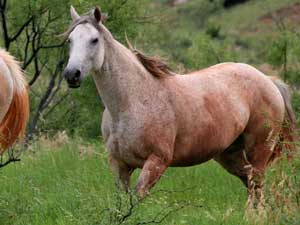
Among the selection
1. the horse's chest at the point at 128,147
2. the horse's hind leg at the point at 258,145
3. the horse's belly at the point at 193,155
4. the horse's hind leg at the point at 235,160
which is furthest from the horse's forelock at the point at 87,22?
the horse's hind leg at the point at 235,160

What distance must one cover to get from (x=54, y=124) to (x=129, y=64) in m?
A: 7.58

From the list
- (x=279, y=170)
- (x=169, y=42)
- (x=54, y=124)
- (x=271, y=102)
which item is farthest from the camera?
(x=169, y=42)

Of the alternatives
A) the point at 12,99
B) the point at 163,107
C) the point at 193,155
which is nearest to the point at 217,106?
the point at 193,155

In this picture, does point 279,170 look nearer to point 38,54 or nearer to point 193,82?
point 193,82

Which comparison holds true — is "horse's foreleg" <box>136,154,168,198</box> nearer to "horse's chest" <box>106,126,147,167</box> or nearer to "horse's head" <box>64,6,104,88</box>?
"horse's chest" <box>106,126,147,167</box>

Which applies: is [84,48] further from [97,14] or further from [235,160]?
[235,160]

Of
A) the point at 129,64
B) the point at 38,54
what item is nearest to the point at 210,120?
the point at 129,64

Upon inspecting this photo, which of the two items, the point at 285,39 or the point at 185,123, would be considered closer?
the point at 185,123

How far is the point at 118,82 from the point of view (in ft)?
25.3

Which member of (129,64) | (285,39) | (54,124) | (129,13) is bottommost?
(54,124)

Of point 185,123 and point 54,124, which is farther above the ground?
point 185,123

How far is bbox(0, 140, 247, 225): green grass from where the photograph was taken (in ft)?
22.0

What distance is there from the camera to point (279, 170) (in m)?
6.54

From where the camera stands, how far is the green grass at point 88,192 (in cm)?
669
